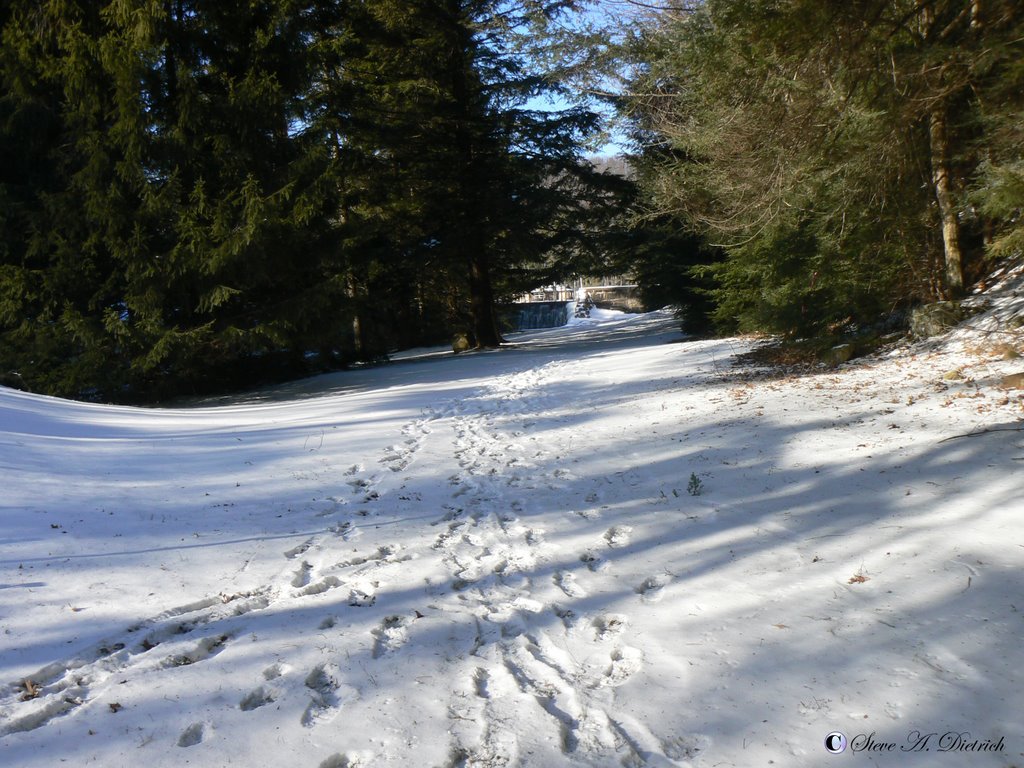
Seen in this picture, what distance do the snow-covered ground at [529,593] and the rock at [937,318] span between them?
5.97ft

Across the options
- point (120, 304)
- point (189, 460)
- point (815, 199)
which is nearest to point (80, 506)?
point (189, 460)

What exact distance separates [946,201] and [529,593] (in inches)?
347

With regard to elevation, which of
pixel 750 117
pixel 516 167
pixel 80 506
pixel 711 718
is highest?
pixel 516 167

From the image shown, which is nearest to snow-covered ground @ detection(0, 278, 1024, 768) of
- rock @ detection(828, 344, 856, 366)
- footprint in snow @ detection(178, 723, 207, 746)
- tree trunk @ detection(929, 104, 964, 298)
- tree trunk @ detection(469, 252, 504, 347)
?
footprint in snow @ detection(178, 723, 207, 746)

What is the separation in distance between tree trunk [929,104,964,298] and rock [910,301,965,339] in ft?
1.25

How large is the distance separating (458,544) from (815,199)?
24.8 ft

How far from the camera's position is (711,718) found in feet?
9.61

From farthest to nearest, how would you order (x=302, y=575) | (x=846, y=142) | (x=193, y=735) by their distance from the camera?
(x=846, y=142) → (x=302, y=575) → (x=193, y=735)

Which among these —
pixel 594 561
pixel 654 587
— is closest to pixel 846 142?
pixel 594 561

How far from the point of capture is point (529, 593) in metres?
4.23

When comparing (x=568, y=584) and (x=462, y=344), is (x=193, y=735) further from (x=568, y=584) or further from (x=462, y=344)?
(x=462, y=344)

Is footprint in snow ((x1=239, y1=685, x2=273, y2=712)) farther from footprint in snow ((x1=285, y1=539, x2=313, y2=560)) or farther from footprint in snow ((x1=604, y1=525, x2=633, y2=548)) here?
footprint in snow ((x1=604, y1=525, x2=633, y2=548))

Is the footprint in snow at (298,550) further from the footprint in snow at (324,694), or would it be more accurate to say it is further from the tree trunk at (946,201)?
the tree trunk at (946,201)

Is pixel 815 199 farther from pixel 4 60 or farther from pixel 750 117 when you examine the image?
pixel 4 60
